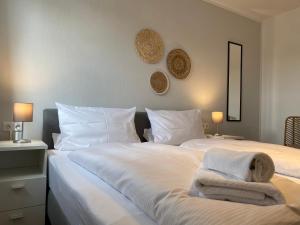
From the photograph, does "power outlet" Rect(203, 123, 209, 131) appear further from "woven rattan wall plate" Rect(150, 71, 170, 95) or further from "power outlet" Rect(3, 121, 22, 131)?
"power outlet" Rect(3, 121, 22, 131)

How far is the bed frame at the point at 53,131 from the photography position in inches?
61.7

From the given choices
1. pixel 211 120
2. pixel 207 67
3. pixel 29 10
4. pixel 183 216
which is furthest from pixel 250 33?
pixel 183 216

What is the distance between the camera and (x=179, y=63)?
10.4 ft

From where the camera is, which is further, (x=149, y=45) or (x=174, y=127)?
(x=149, y=45)

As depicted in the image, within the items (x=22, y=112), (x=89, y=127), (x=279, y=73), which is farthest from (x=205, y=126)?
(x=22, y=112)

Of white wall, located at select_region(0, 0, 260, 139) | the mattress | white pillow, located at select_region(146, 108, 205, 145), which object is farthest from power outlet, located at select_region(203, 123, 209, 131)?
the mattress

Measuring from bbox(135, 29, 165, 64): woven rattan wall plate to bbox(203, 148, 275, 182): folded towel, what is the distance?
6.58 ft

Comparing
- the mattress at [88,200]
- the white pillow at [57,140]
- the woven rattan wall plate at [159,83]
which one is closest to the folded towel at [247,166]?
the mattress at [88,200]

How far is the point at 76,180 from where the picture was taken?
138 cm

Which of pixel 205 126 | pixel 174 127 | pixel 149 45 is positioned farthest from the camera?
pixel 205 126

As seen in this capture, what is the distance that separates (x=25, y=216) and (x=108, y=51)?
1.70 metres

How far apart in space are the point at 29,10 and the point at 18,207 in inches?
65.8

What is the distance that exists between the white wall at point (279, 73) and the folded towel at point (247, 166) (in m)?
3.12

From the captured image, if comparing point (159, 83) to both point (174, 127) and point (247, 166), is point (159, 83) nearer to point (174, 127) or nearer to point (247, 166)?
point (174, 127)
